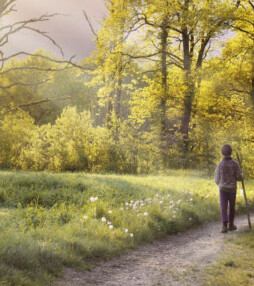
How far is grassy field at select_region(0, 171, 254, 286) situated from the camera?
5.05 metres

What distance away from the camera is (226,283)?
193 inches

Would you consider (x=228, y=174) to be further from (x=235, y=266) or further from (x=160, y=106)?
(x=160, y=106)

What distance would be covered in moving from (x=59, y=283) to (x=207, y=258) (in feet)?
9.46

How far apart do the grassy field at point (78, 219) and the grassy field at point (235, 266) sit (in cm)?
176

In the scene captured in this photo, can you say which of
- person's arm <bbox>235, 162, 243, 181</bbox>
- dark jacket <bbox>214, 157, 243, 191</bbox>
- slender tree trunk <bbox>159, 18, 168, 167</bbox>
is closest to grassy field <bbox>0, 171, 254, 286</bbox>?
dark jacket <bbox>214, 157, 243, 191</bbox>

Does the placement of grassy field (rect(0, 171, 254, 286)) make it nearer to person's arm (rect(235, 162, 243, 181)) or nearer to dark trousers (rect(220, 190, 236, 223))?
dark trousers (rect(220, 190, 236, 223))

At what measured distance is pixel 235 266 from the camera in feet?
19.0

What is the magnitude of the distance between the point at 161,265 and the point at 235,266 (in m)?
1.26

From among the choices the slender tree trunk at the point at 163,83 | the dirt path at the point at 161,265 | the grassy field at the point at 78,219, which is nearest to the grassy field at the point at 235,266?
the dirt path at the point at 161,265

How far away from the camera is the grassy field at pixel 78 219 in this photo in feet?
16.6

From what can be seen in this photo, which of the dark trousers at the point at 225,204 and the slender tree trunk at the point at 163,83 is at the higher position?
the slender tree trunk at the point at 163,83

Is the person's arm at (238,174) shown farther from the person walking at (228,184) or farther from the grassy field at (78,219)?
the grassy field at (78,219)

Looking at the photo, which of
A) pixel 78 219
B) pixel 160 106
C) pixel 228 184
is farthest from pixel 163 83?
pixel 78 219

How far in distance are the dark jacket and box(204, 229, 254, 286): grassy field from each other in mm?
1308
